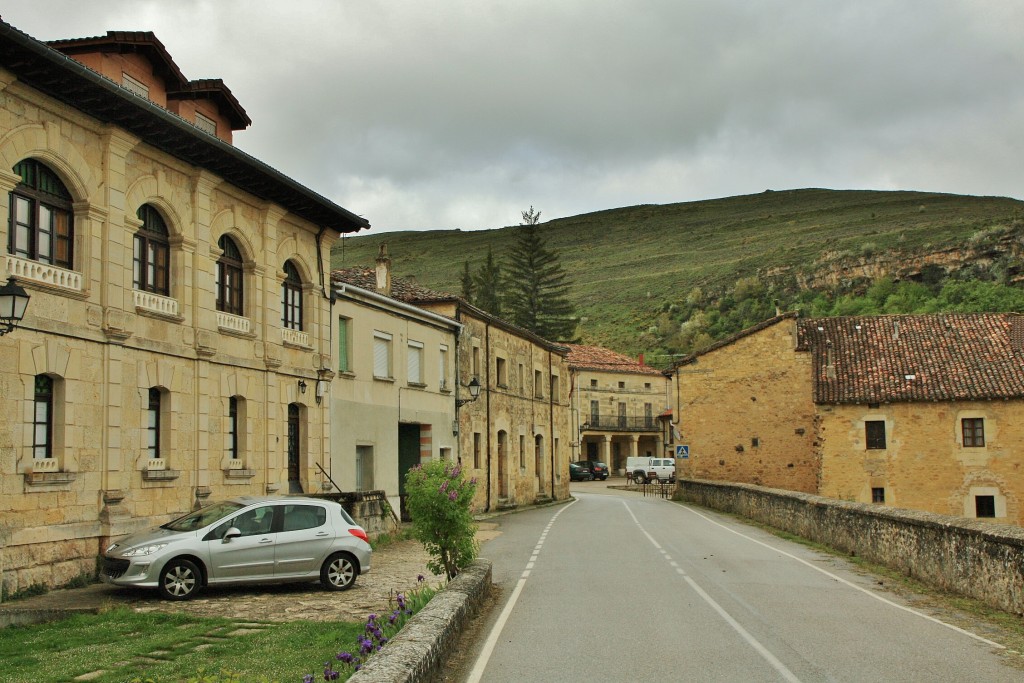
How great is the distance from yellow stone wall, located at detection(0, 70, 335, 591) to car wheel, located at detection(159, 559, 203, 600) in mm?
1880

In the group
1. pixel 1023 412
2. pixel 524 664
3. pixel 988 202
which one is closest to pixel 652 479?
pixel 1023 412

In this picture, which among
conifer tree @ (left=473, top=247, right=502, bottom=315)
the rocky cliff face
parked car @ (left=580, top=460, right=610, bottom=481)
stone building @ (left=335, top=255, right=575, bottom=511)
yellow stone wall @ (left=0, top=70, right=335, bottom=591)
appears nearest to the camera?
yellow stone wall @ (left=0, top=70, right=335, bottom=591)

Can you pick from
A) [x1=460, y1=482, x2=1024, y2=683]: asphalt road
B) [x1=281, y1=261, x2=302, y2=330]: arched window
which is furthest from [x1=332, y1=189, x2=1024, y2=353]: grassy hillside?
[x1=460, y1=482, x2=1024, y2=683]: asphalt road

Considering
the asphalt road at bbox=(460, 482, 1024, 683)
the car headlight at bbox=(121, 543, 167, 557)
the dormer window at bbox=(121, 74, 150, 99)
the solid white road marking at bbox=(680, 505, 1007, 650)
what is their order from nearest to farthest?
1. the asphalt road at bbox=(460, 482, 1024, 683)
2. the solid white road marking at bbox=(680, 505, 1007, 650)
3. the car headlight at bbox=(121, 543, 167, 557)
4. the dormer window at bbox=(121, 74, 150, 99)

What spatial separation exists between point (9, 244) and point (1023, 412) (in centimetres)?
3506

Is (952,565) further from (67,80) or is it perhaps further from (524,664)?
(67,80)

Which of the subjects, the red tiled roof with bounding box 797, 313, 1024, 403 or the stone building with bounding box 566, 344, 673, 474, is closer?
the red tiled roof with bounding box 797, 313, 1024, 403

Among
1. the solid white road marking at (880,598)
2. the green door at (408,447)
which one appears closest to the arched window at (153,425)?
the solid white road marking at (880,598)

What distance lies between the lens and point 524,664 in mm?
8906

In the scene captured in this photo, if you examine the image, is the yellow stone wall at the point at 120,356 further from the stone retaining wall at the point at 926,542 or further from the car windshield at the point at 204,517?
the stone retaining wall at the point at 926,542

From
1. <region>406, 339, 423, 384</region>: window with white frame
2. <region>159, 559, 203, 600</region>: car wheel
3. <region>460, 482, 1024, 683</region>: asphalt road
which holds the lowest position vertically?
<region>460, 482, 1024, 683</region>: asphalt road

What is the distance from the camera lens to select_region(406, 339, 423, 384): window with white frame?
28.5 meters

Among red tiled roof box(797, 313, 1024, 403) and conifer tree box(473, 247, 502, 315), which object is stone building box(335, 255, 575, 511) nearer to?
red tiled roof box(797, 313, 1024, 403)

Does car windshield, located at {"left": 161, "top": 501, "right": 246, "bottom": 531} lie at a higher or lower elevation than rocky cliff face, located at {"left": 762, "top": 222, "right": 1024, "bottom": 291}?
lower
